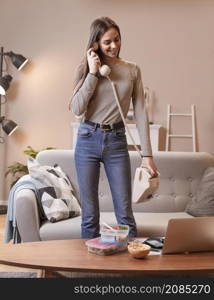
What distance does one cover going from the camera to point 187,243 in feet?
5.64

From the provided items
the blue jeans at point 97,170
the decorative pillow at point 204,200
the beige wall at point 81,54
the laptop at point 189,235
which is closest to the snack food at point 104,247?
the laptop at point 189,235

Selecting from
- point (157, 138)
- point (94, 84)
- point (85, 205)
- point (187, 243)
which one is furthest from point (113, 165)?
point (157, 138)

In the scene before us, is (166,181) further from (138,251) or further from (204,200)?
(138,251)

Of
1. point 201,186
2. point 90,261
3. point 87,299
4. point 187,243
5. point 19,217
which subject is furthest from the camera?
point 201,186

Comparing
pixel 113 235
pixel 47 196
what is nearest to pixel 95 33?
pixel 113 235

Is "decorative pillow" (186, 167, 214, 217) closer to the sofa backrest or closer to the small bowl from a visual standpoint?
the sofa backrest

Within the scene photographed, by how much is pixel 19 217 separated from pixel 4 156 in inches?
115

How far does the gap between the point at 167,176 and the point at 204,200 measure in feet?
1.18

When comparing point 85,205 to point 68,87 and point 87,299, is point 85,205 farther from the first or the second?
point 68,87

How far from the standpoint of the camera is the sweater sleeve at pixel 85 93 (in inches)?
80.8

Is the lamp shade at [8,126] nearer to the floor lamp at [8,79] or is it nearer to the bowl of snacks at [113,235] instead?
the floor lamp at [8,79]

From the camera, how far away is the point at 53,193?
2756 mm

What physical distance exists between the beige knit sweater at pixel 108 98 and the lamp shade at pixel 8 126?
3.06 m

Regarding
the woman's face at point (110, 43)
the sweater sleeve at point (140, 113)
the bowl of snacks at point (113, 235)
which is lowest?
the bowl of snacks at point (113, 235)
